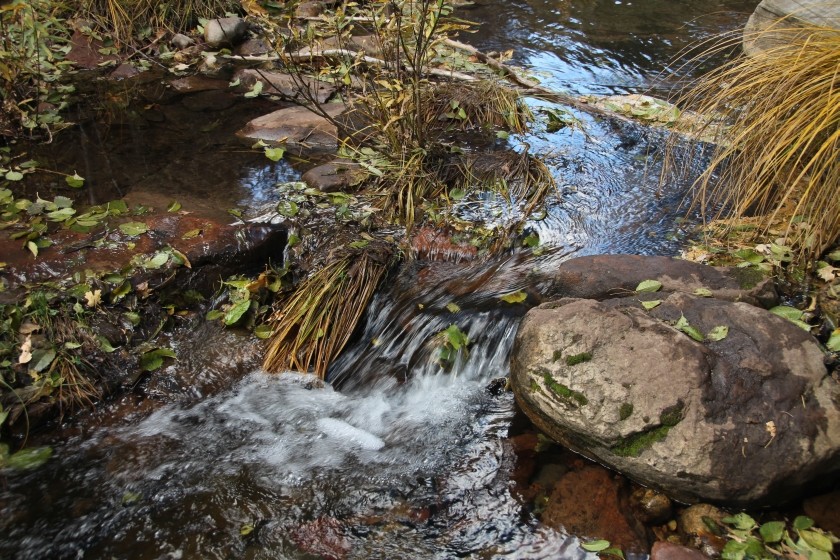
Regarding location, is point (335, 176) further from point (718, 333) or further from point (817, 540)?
point (817, 540)

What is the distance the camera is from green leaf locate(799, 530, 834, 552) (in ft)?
8.07

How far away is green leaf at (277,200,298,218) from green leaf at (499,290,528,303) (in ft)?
5.45

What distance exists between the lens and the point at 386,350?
377 centimetres

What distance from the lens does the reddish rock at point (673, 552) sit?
245cm

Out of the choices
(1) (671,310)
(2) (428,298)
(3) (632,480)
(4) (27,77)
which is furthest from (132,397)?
(4) (27,77)

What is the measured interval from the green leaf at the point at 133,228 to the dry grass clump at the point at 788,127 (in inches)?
→ 134

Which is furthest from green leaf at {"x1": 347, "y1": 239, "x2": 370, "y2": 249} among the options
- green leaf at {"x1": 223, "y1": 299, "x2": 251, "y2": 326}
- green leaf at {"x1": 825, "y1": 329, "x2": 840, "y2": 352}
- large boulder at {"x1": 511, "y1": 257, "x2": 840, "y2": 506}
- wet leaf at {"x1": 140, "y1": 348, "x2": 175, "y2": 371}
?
green leaf at {"x1": 825, "y1": 329, "x2": 840, "y2": 352}

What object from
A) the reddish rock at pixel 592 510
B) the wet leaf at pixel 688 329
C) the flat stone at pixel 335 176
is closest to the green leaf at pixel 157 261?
the flat stone at pixel 335 176

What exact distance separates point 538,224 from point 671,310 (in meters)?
1.52

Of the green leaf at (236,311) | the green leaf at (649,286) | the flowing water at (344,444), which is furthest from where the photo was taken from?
the green leaf at (236,311)

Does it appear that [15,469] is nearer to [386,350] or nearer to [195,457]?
[195,457]

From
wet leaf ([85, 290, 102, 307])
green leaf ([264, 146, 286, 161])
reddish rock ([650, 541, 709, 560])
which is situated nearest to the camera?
reddish rock ([650, 541, 709, 560])

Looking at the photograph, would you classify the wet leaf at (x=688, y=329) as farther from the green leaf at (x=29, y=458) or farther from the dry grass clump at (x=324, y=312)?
the green leaf at (x=29, y=458)

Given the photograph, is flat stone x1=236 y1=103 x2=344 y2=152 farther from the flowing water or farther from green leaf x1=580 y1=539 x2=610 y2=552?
green leaf x1=580 y1=539 x2=610 y2=552
